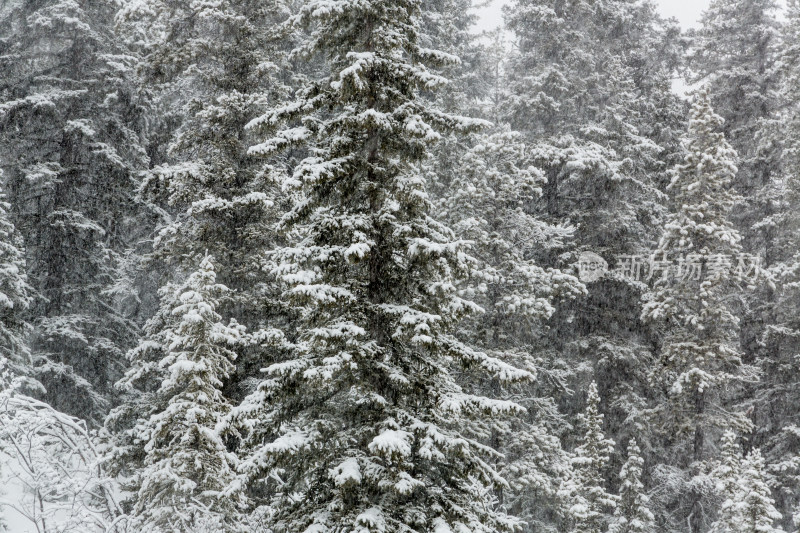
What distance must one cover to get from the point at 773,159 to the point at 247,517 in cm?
2184

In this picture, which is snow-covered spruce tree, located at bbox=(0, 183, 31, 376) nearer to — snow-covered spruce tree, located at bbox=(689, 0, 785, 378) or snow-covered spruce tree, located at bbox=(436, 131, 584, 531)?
snow-covered spruce tree, located at bbox=(436, 131, 584, 531)

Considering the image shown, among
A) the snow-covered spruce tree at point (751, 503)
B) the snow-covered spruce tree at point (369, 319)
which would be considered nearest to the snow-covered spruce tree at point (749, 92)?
the snow-covered spruce tree at point (751, 503)

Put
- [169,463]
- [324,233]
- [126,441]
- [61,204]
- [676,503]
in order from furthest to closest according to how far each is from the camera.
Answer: [676,503] < [61,204] < [126,441] < [169,463] < [324,233]

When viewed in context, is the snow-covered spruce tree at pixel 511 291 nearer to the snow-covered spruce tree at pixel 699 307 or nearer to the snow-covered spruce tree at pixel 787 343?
the snow-covered spruce tree at pixel 699 307

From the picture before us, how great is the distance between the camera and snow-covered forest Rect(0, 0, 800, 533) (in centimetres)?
941

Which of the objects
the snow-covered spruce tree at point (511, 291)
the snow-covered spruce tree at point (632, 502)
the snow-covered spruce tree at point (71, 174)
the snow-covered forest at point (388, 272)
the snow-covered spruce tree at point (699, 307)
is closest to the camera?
the snow-covered forest at point (388, 272)

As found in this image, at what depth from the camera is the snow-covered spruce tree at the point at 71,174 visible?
19.3 m

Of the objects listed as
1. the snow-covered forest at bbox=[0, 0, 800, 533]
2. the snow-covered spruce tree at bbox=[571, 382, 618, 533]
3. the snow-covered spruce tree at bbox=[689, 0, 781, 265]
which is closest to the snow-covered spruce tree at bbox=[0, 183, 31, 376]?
the snow-covered forest at bbox=[0, 0, 800, 533]

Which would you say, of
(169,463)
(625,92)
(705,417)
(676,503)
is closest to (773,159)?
(625,92)

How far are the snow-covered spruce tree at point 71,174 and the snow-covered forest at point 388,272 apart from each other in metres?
0.10

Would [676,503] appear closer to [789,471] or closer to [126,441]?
[789,471]

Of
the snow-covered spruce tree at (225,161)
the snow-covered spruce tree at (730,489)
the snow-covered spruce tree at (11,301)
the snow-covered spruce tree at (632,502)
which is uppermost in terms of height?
Answer: the snow-covered spruce tree at (225,161)

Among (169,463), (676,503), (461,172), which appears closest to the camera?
(169,463)

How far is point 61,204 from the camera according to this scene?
20.2m
